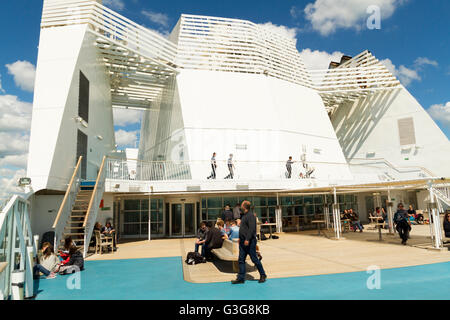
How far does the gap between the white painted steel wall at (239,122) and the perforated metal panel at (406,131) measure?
6018mm

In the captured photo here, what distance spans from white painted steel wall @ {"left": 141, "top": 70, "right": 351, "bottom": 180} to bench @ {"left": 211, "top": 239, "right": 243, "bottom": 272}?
8.53m

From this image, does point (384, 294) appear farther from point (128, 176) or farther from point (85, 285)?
point (128, 176)

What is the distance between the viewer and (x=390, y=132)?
76.3 ft

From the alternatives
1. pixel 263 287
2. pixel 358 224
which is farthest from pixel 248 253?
pixel 358 224

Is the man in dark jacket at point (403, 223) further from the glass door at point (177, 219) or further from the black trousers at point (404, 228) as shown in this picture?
A: the glass door at point (177, 219)

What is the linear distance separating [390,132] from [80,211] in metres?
21.4

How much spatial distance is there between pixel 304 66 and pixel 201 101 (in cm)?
922

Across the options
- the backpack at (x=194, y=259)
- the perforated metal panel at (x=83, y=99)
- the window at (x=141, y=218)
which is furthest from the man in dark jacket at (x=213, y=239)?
the perforated metal panel at (x=83, y=99)

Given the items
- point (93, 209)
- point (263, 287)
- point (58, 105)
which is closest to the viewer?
point (263, 287)

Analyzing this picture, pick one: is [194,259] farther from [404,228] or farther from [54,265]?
[404,228]

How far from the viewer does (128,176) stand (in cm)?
1443
